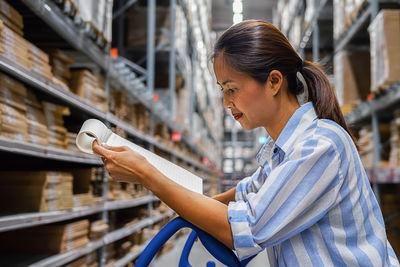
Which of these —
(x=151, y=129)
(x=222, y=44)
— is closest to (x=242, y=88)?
(x=222, y=44)

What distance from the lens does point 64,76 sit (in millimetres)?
3242

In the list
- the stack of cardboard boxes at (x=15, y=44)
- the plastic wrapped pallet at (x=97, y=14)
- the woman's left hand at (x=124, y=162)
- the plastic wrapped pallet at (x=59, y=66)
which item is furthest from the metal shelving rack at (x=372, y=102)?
the woman's left hand at (x=124, y=162)

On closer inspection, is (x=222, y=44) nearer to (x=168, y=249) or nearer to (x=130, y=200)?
(x=130, y=200)

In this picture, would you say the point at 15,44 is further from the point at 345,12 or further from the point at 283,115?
the point at 345,12

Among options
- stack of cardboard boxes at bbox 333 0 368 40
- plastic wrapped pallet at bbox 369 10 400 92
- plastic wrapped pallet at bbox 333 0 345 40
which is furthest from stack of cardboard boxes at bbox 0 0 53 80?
plastic wrapped pallet at bbox 333 0 345 40

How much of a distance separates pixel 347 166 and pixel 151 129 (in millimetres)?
4685

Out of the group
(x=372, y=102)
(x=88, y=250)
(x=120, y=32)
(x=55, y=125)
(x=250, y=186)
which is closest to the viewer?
(x=250, y=186)

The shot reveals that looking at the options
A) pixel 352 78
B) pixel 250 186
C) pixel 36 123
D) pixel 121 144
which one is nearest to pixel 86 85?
pixel 36 123

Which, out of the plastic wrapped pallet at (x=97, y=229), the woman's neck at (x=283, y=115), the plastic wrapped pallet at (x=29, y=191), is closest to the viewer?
the woman's neck at (x=283, y=115)

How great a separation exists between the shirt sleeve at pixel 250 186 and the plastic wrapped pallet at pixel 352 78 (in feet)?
14.2

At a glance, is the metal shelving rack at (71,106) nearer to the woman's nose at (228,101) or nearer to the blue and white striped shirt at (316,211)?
the woman's nose at (228,101)

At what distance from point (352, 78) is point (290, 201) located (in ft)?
16.0

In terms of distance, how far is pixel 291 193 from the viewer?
1110 mm

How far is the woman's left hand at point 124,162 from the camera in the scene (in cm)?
115
